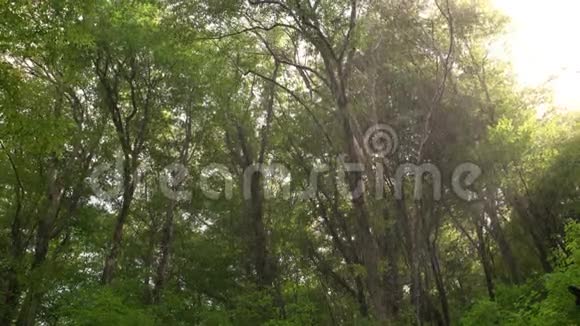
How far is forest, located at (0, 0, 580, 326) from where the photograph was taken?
12.5 m

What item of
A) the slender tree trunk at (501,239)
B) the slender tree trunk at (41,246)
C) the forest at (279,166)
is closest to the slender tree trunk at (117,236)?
the forest at (279,166)

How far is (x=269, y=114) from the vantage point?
64.0 ft

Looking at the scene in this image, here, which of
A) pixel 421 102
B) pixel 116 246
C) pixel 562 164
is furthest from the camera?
pixel 421 102

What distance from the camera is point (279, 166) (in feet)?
70.8

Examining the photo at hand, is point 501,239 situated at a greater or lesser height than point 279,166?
lesser

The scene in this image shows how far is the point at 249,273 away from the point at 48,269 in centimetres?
993

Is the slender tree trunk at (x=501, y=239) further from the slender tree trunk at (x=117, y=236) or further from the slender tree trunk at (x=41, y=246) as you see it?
the slender tree trunk at (x=41, y=246)

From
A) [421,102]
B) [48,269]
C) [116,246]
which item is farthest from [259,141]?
[48,269]

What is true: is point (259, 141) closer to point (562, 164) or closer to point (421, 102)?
point (421, 102)

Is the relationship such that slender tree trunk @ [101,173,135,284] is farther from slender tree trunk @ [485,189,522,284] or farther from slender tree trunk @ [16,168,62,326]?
slender tree trunk @ [485,189,522,284]

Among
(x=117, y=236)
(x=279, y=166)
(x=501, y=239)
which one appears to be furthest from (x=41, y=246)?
(x=501, y=239)

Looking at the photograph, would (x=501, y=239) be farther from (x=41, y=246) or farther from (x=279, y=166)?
(x=41, y=246)

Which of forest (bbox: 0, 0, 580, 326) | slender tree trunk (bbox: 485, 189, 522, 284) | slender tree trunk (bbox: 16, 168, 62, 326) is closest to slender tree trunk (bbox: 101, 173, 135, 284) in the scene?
forest (bbox: 0, 0, 580, 326)

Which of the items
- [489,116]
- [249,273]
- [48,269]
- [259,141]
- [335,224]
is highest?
[259,141]
